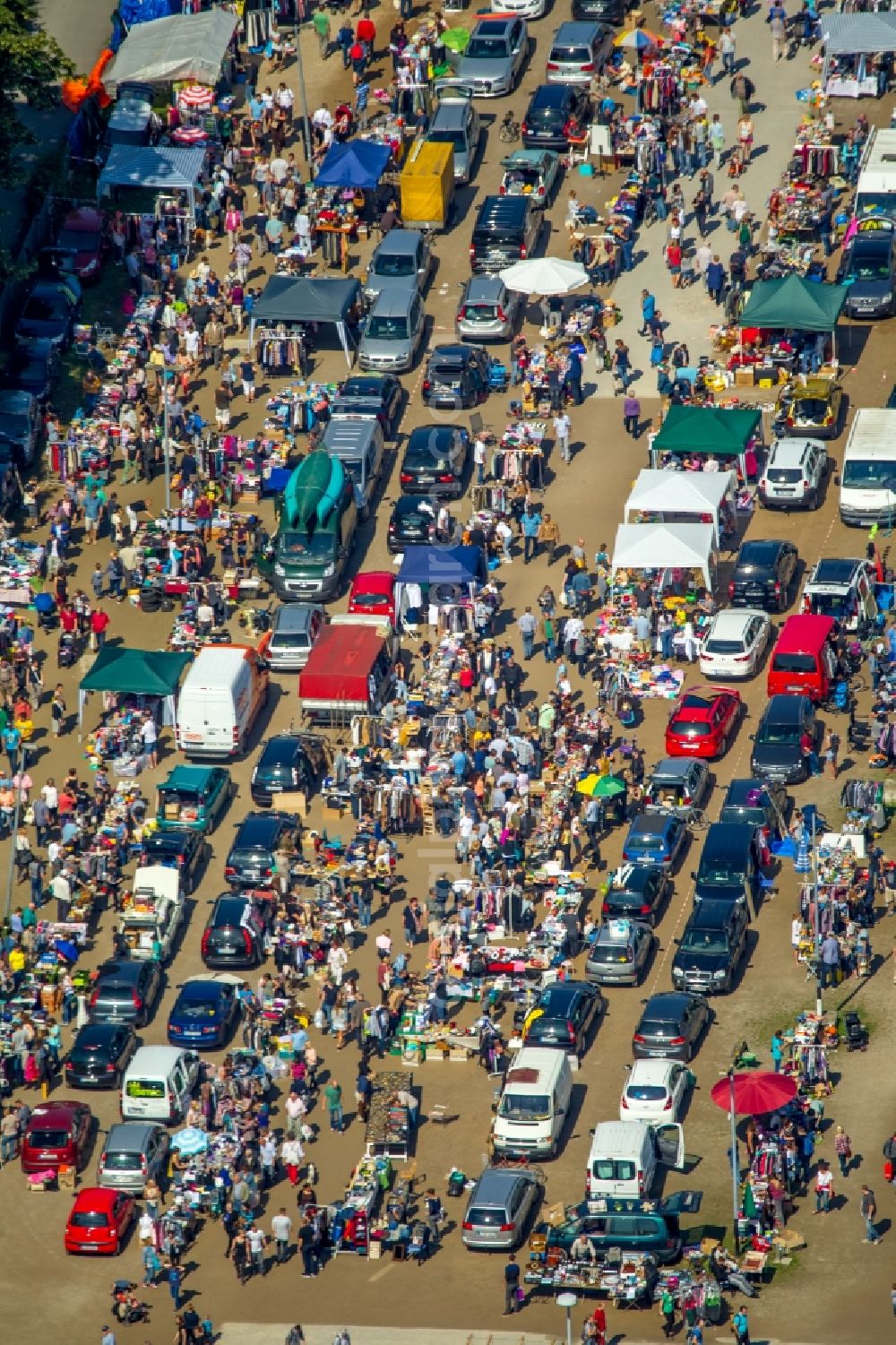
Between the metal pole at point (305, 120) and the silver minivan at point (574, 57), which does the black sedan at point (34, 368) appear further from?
the silver minivan at point (574, 57)

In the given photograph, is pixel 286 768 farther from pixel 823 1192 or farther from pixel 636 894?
pixel 823 1192

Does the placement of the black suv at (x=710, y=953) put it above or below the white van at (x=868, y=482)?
below

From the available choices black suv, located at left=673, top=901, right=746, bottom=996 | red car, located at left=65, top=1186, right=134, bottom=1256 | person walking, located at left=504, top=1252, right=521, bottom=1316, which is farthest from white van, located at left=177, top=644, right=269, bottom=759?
person walking, located at left=504, top=1252, right=521, bottom=1316

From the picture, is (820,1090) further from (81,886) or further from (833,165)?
(833,165)

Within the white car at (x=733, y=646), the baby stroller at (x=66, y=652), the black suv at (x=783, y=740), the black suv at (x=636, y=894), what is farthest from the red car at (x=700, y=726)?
the baby stroller at (x=66, y=652)

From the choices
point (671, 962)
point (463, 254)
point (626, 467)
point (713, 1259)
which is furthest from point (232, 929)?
point (463, 254)

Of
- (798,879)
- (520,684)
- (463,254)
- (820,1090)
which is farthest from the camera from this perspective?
(463,254)
